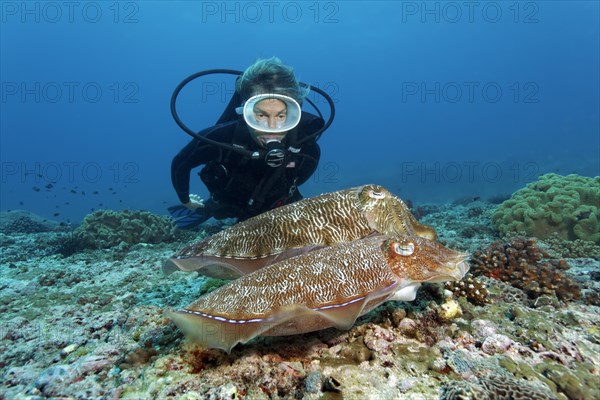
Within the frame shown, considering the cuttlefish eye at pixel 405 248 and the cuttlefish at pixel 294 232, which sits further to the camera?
the cuttlefish at pixel 294 232

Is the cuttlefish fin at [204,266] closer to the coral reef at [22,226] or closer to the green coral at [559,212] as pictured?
the green coral at [559,212]

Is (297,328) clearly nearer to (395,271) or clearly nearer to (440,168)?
(395,271)

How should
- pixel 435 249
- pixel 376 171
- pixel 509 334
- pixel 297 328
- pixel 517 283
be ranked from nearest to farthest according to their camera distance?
pixel 297 328
pixel 435 249
pixel 509 334
pixel 517 283
pixel 376 171

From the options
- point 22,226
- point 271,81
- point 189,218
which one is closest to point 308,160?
point 271,81

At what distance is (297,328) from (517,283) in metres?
3.69

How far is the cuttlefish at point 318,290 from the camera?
2223mm

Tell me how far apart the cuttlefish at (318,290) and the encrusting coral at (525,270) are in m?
2.41

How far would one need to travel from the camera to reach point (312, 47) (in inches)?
6132

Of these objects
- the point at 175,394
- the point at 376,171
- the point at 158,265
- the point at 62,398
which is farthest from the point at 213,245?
the point at 376,171

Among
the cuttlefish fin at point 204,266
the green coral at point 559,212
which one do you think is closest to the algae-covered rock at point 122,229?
the cuttlefish fin at point 204,266

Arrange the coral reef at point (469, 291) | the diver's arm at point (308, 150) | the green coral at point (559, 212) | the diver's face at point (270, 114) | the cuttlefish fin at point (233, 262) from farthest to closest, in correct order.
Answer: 1. the green coral at point (559, 212)
2. the diver's arm at point (308, 150)
3. the diver's face at point (270, 114)
4. the coral reef at point (469, 291)
5. the cuttlefish fin at point (233, 262)

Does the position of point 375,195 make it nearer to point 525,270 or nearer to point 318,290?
point 318,290

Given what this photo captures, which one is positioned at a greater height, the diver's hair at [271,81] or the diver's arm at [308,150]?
the diver's hair at [271,81]

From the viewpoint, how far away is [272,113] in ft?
21.1
